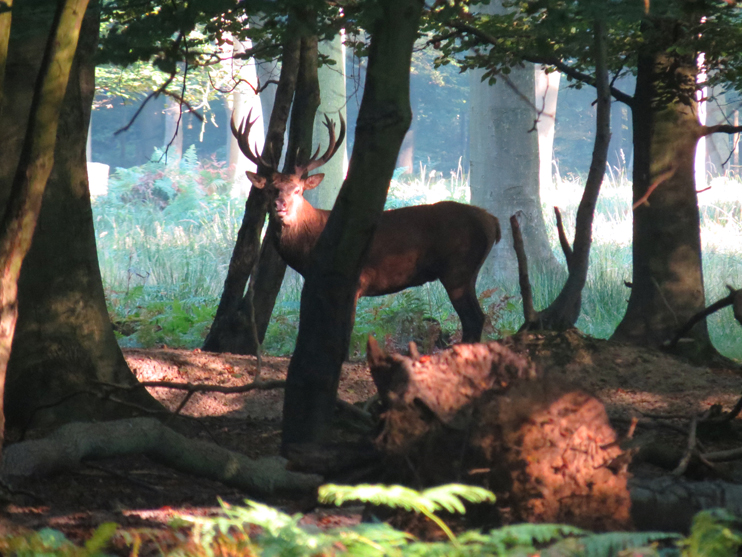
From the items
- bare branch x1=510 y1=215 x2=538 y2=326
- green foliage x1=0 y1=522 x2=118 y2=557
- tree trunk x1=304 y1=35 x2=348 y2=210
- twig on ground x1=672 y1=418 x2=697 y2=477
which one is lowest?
green foliage x1=0 y1=522 x2=118 y2=557

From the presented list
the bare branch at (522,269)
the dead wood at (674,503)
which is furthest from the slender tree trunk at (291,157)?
the dead wood at (674,503)

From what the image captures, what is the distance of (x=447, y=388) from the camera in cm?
268

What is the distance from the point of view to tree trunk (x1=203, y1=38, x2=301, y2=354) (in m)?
6.98

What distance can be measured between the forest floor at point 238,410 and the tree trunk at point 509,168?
7.69 meters

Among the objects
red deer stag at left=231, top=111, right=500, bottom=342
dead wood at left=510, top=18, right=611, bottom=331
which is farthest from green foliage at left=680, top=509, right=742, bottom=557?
red deer stag at left=231, top=111, right=500, bottom=342

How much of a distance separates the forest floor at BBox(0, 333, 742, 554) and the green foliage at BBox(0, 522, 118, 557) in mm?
578

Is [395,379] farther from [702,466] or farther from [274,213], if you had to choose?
[274,213]

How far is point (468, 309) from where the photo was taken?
26.0 ft

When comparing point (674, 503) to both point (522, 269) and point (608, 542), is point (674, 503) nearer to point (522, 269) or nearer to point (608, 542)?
point (608, 542)

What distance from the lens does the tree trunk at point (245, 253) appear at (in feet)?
22.9

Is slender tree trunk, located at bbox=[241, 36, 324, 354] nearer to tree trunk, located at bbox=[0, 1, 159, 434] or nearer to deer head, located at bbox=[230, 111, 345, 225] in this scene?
deer head, located at bbox=[230, 111, 345, 225]

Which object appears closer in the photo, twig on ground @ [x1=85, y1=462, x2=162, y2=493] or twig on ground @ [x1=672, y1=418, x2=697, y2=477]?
twig on ground @ [x1=672, y1=418, x2=697, y2=477]

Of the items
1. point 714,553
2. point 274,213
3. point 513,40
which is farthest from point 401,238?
point 714,553

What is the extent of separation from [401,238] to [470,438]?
5201mm
